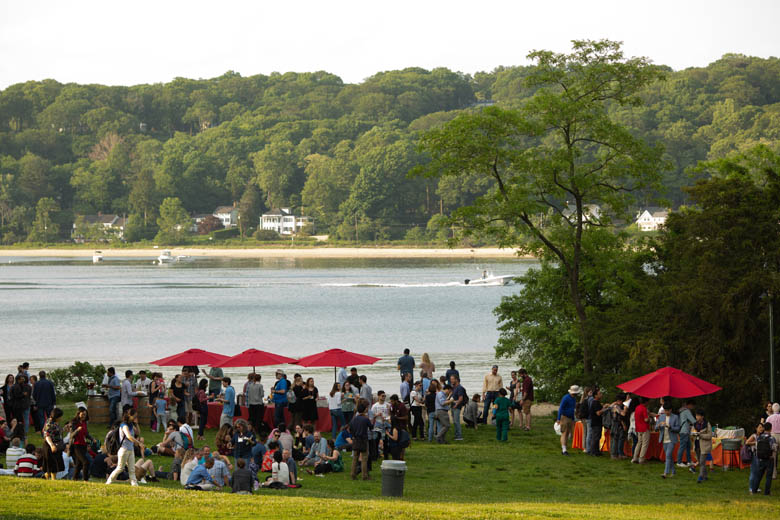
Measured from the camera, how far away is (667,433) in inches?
658

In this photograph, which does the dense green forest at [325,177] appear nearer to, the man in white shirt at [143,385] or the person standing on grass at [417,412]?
the person standing on grass at [417,412]

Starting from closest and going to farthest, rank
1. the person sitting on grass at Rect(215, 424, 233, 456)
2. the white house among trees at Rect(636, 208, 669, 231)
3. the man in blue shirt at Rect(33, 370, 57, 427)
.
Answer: the person sitting on grass at Rect(215, 424, 233, 456)
the man in blue shirt at Rect(33, 370, 57, 427)
the white house among trees at Rect(636, 208, 669, 231)

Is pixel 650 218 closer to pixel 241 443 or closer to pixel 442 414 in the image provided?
pixel 442 414

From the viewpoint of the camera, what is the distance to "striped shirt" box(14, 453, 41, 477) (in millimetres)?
14305

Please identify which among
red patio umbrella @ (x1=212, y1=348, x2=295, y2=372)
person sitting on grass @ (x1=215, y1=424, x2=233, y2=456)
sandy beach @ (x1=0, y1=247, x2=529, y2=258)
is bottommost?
person sitting on grass @ (x1=215, y1=424, x2=233, y2=456)

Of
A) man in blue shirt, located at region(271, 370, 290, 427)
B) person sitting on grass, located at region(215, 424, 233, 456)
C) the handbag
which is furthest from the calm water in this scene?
person sitting on grass, located at region(215, 424, 233, 456)

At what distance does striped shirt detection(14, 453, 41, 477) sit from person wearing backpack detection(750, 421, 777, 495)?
1138 centimetres

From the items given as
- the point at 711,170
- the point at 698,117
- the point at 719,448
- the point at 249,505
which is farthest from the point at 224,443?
the point at 698,117

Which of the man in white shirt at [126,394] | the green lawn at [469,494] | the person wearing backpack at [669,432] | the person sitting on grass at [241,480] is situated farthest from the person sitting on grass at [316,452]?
the person wearing backpack at [669,432]

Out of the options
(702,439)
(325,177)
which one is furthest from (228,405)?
(325,177)

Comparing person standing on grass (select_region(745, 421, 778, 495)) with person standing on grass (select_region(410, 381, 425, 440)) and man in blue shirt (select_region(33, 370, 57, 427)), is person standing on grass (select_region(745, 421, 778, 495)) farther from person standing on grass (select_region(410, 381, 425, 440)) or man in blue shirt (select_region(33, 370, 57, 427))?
man in blue shirt (select_region(33, 370, 57, 427))

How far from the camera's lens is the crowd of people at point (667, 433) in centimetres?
1501

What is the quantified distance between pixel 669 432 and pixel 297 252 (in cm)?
13902

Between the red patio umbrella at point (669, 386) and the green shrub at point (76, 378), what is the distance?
49.2ft
